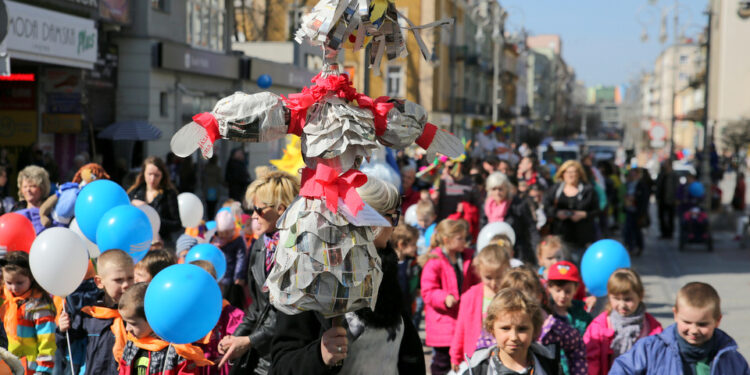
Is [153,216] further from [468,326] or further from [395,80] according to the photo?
[395,80]

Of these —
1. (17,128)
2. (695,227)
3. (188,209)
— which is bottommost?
(695,227)

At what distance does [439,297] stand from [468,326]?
0.89 meters

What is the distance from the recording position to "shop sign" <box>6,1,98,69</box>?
13.4 metres

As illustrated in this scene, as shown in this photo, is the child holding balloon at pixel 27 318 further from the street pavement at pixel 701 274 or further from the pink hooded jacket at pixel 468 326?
the street pavement at pixel 701 274

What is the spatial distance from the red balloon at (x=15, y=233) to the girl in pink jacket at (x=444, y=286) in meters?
2.93

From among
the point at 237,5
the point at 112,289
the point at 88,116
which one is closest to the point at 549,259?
the point at 112,289

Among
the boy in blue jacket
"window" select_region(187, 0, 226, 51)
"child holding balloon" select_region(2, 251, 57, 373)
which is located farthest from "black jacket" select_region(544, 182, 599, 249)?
"window" select_region(187, 0, 226, 51)

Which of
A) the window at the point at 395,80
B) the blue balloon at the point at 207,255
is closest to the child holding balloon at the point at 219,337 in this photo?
the blue balloon at the point at 207,255

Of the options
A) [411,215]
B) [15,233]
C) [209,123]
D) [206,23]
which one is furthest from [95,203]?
[206,23]

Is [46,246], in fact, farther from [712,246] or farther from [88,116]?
[712,246]

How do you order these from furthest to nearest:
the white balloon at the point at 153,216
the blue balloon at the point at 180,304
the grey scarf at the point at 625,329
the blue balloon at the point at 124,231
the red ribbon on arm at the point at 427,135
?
the white balloon at the point at 153,216, the blue balloon at the point at 124,231, the grey scarf at the point at 625,329, the blue balloon at the point at 180,304, the red ribbon on arm at the point at 427,135

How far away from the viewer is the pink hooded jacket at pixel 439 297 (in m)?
6.48

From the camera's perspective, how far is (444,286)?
6645 mm

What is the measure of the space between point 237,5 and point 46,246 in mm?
34502
